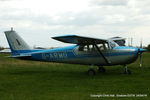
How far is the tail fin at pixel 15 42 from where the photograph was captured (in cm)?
1642

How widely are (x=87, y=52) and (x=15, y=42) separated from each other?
19.5 ft

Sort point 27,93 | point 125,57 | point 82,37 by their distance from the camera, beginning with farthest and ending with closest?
point 125,57, point 82,37, point 27,93

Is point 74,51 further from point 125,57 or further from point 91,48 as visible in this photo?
point 125,57

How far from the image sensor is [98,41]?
13836 mm

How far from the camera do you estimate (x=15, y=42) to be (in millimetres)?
16594

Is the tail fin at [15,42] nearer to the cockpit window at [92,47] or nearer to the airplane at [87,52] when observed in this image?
the airplane at [87,52]

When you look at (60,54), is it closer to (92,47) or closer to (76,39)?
(92,47)

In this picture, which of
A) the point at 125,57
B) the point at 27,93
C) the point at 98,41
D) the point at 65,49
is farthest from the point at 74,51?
the point at 27,93

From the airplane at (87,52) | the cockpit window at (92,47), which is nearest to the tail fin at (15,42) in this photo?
the airplane at (87,52)

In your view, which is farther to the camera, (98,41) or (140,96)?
(98,41)

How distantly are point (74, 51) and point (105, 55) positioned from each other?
7.39 feet

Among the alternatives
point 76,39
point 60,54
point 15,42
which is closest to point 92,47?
point 76,39

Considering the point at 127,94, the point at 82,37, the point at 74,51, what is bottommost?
the point at 127,94

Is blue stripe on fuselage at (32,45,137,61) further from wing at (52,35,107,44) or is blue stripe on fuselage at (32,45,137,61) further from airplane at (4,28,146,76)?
wing at (52,35,107,44)
